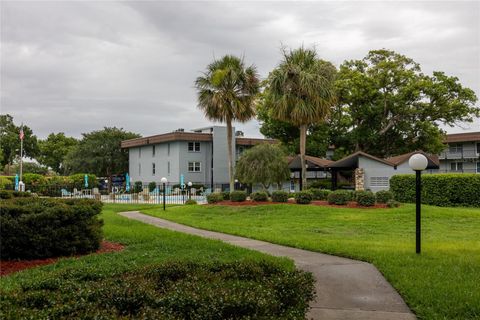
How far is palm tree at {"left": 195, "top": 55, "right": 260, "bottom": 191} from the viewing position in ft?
92.5

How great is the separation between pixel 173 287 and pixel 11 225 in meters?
5.47

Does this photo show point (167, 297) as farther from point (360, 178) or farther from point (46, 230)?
point (360, 178)

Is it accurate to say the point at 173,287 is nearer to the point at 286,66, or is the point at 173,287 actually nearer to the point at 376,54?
the point at 286,66

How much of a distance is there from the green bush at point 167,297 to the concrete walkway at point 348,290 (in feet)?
3.26

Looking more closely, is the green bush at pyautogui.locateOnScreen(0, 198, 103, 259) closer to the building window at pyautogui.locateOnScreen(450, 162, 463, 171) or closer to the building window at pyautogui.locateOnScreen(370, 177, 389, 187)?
the building window at pyautogui.locateOnScreen(370, 177, 389, 187)

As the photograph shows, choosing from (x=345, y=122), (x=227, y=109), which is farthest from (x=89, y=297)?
(x=345, y=122)

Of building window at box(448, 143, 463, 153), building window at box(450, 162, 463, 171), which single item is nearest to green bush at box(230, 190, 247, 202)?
building window at box(448, 143, 463, 153)

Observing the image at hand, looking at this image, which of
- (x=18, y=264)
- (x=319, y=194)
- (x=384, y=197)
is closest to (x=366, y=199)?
(x=384, y=197)

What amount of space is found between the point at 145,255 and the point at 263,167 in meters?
19.8

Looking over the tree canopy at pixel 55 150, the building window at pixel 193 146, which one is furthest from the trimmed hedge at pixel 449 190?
the tree canopy at pixel 55 150

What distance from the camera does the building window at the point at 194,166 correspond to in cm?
4447

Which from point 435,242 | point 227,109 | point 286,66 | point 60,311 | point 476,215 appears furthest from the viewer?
point 227,109

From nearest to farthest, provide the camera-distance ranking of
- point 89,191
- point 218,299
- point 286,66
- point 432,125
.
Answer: point 218,299
point 286,66
point 432,125
point 89,191

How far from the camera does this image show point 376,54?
37688 mm
